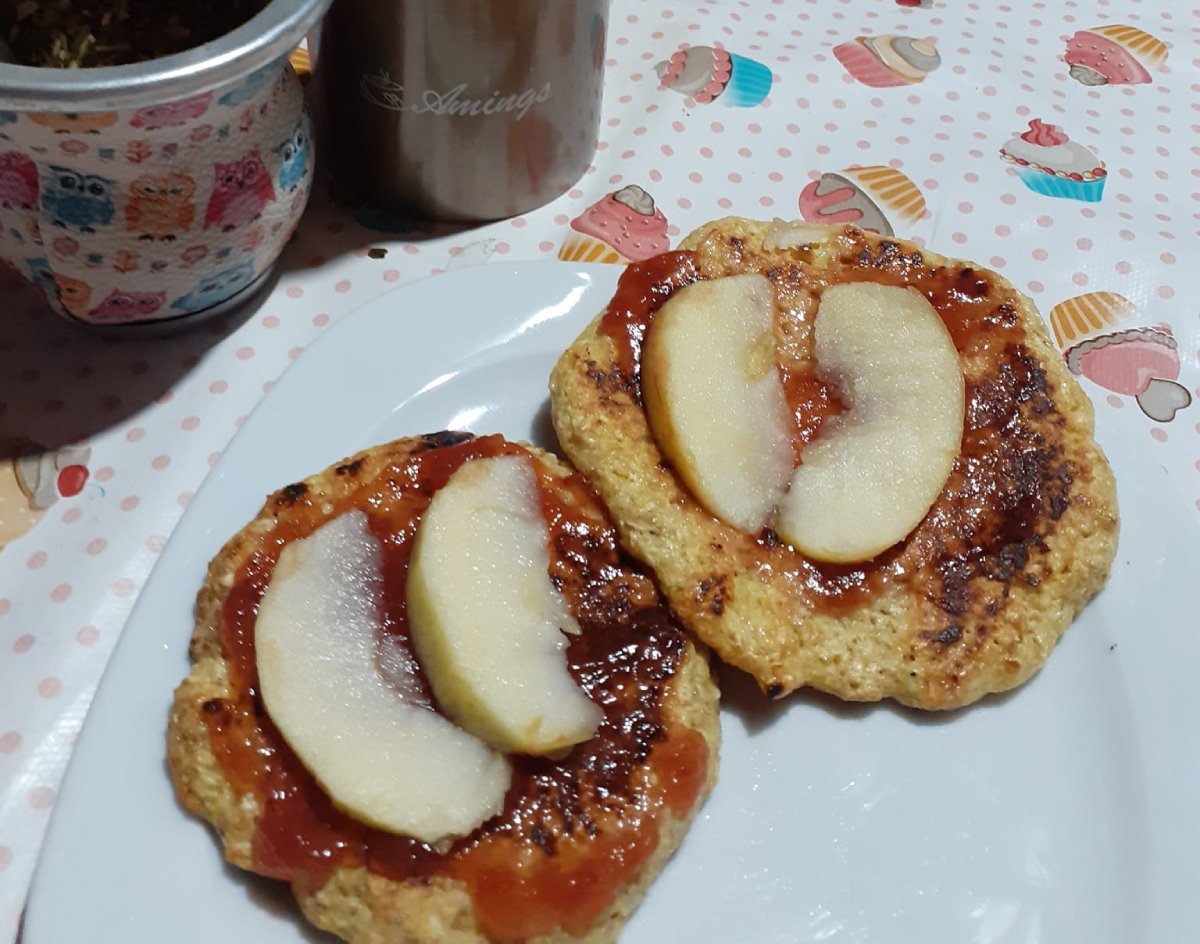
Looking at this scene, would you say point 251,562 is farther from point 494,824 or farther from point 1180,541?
point 1180,541

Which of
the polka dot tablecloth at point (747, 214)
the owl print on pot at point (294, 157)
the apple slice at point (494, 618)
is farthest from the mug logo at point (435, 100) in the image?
the apple slice at point (494, 618)

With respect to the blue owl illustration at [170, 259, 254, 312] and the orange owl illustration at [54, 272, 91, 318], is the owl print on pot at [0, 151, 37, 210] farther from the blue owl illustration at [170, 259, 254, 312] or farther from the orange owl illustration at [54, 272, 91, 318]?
the blue owl illustration at [170, 259, 254, 312]

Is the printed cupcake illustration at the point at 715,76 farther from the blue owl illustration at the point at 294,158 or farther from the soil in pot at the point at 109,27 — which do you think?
the soil in pot at the point at 109,27

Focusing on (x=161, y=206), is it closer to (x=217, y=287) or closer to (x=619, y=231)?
(x=217, y=287)

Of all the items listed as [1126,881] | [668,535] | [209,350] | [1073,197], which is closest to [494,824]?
[668,535]

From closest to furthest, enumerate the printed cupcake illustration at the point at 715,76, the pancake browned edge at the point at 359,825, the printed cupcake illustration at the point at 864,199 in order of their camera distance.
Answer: the pancake browned edge at the point at 359,825 → the printed cupcake illustration at the point at 864,199 → the printed cupcake illustration at the point at 715,76

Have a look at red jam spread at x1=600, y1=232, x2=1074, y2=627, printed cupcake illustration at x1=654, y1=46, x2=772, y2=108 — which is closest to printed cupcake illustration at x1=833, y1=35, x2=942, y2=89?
printed cupcake illustration at x1=654, y1=46, x2=772, y2=108

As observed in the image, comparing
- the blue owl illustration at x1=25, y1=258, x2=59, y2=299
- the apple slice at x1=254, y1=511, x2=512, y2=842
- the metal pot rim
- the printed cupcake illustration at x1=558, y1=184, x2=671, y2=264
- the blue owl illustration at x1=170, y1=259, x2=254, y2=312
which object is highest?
the metal pot rim
